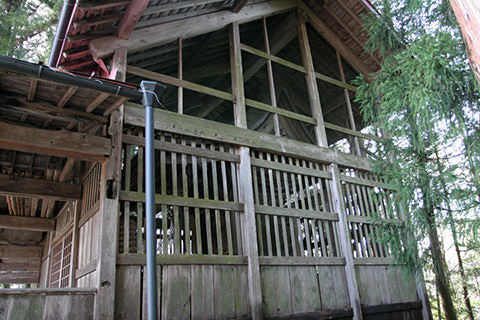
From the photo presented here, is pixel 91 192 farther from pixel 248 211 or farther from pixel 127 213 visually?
pixel 248 211

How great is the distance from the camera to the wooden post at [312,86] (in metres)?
6.94

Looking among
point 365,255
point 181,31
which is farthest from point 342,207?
point 181,31

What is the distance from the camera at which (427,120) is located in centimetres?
491

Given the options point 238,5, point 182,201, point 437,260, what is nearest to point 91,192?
point 182,201

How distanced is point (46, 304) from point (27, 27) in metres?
9.26

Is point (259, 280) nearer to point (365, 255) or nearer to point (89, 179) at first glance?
point (365, 255)

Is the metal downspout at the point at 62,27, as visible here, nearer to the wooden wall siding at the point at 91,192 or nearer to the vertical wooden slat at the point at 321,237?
the wooden wall siding at the point at 91,192

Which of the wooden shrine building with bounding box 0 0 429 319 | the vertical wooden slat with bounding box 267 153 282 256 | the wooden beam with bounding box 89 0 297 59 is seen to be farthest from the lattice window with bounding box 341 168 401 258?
the wooden beam with bounding box 89 0 297 59

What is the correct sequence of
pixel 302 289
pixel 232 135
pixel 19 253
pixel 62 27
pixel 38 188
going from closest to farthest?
pixel 62 27
pixel 302 289
pixel 232 135
pixel 38 188
pixel 19 253

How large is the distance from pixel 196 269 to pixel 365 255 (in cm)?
331

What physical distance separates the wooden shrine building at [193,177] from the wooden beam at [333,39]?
31mm

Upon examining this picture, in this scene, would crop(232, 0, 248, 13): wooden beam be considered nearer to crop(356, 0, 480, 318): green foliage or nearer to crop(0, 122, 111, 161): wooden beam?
crop(356, 0, 480, 318): green foliage

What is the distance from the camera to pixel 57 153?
430cm

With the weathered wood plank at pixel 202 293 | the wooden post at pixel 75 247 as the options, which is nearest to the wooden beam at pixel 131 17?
the wooden post at pixel 75 247
